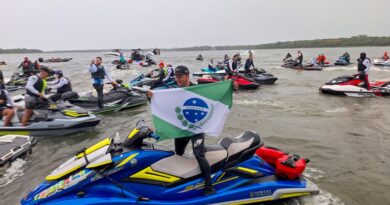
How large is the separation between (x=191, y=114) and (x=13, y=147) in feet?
15.0

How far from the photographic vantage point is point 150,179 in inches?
173

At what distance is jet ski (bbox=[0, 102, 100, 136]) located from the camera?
895 cm

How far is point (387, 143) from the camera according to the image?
26.5 feet

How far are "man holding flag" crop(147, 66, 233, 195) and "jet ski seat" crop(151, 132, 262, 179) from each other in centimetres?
18

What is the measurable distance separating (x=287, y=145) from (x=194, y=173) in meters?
4.25

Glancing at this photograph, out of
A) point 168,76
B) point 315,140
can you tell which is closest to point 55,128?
point 315,140

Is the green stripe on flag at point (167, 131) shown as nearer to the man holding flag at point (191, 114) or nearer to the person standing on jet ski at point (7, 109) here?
the man holding flag at point (191, 114)

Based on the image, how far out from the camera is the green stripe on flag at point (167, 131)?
456 centimetres

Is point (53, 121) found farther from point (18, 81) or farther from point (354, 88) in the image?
point (18, 81)

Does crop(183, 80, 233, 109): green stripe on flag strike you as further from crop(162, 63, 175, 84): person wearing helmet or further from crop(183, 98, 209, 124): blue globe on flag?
crop(162, 63, 175, 84): person wearing helmet

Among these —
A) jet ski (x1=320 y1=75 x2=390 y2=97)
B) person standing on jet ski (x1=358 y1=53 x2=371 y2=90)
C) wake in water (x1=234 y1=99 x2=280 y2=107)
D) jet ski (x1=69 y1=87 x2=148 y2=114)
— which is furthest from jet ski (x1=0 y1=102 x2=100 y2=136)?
person standing on jet ski (x1=358 y1=53 x2=371 y2=90)

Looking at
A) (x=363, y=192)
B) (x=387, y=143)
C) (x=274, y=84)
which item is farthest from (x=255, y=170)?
(x=274, y=84)

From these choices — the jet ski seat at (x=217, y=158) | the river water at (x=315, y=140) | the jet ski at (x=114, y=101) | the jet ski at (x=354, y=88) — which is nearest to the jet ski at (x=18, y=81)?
the jet ski at (x=114, y=101)

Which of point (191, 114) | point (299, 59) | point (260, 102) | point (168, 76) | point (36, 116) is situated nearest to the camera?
point (191, 114)
